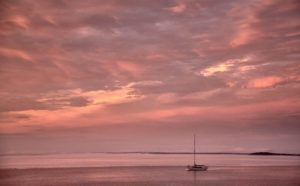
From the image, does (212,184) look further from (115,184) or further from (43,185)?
(43,185)

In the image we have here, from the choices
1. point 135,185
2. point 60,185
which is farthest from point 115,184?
point 60,185

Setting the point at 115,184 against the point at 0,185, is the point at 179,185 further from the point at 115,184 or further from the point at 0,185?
the point at 0,185

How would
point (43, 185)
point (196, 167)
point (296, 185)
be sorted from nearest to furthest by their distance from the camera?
point (43, 185), point (296, 185), point (196, 167)

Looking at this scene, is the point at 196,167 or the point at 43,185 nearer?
the point at 43,185

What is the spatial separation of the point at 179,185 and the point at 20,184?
7352 mm

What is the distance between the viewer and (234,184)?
70.1 ft

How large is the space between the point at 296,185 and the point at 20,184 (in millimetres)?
12987

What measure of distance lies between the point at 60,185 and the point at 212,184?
7043 millimetres

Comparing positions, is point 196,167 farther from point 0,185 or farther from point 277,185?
point 0,185

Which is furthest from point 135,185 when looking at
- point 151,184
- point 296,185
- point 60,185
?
point 296,185

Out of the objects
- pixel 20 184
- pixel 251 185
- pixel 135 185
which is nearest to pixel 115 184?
pixel 135 185

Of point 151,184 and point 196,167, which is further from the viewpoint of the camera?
point 196,167

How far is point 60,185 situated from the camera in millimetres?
20797

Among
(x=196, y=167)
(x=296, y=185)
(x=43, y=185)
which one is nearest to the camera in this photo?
(x=43, y=185)
